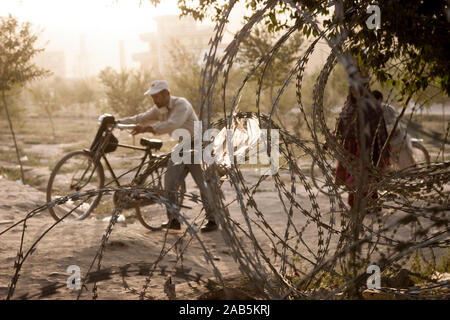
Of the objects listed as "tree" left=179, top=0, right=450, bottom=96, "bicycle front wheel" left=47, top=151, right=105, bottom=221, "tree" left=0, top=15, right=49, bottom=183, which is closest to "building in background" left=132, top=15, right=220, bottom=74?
"tree" left=0, top=15, right=49, bottom=183

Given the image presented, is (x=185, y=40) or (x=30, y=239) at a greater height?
(x=185, y=40)

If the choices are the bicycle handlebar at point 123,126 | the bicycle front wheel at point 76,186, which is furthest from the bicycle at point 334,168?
the bicycle handlebar at point 123,126

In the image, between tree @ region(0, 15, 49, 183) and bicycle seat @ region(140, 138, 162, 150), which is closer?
bicycle seat @ region(140, 138, 162, 150)

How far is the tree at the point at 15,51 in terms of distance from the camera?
11914mm

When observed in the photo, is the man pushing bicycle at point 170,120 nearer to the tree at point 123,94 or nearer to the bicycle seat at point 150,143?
the bicycle seat at point 150,143

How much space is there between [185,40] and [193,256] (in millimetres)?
75127

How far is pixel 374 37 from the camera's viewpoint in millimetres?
3834

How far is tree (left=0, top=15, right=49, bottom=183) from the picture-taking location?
1191 centimetres

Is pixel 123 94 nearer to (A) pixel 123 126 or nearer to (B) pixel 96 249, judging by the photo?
(A) pixel 123 126

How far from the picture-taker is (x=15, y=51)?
12.0 meters

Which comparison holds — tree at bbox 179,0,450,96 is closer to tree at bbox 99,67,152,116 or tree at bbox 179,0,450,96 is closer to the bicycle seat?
the bicycle seat
